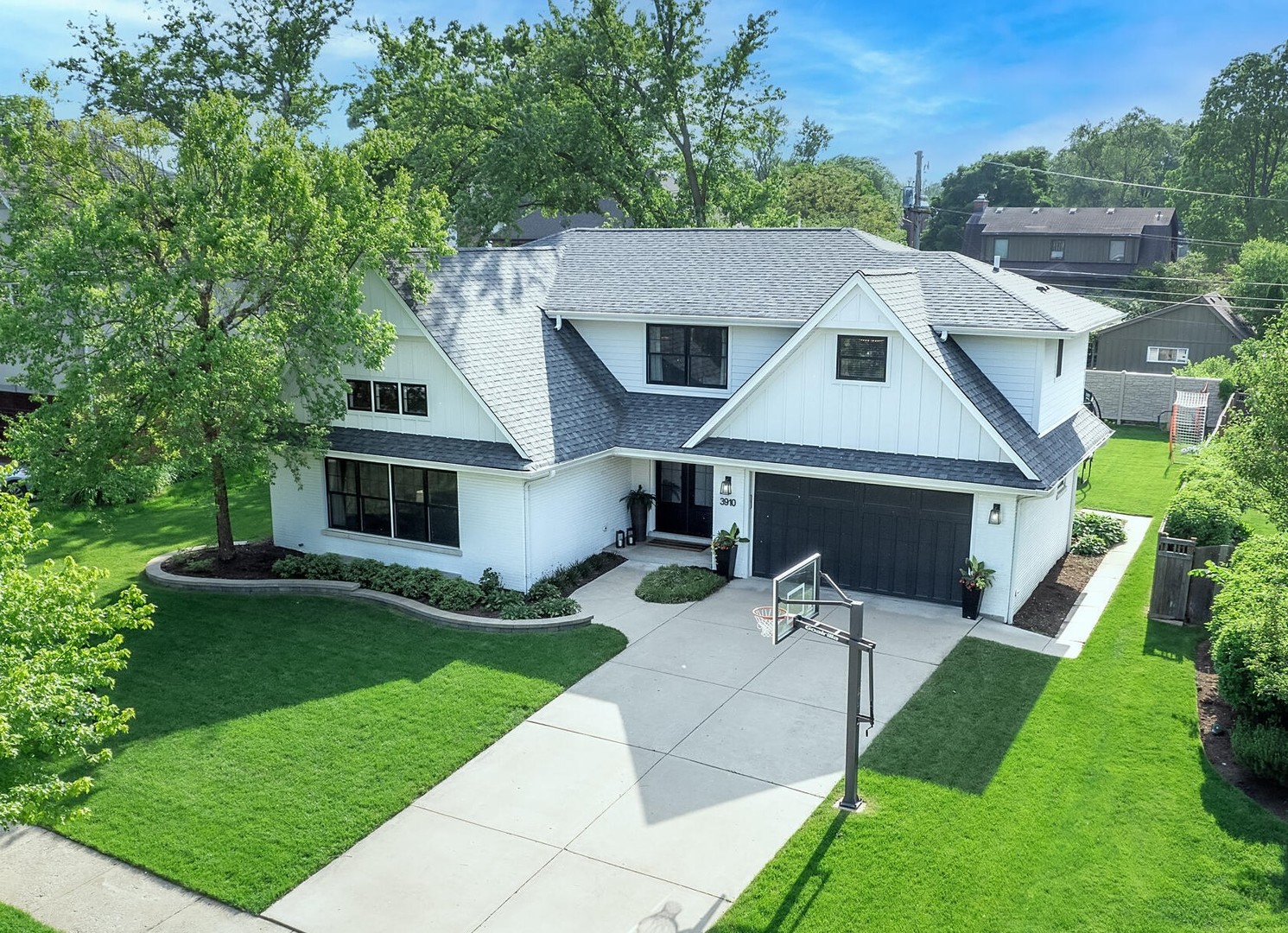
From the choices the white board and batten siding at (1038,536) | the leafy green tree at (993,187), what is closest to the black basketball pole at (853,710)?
the white board and batten siding at (1038,536)

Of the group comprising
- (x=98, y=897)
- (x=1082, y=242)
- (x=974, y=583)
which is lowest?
(x=98, y=897)

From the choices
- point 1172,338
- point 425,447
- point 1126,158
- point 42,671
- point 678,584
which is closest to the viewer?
point 42,671

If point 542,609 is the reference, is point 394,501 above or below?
above

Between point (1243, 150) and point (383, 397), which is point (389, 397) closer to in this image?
point (383, 397)

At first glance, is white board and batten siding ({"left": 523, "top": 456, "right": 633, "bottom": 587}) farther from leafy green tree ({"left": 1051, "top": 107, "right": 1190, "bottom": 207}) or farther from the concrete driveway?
leafy green tree ({"left": 1051, "top": 107, "right": 1190, "bottom": 207})

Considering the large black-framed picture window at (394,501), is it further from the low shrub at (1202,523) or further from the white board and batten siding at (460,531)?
the low shrub at (1202,523)

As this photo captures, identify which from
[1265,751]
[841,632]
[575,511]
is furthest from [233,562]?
[1265,751]

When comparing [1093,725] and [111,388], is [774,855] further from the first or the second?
[111,388]
